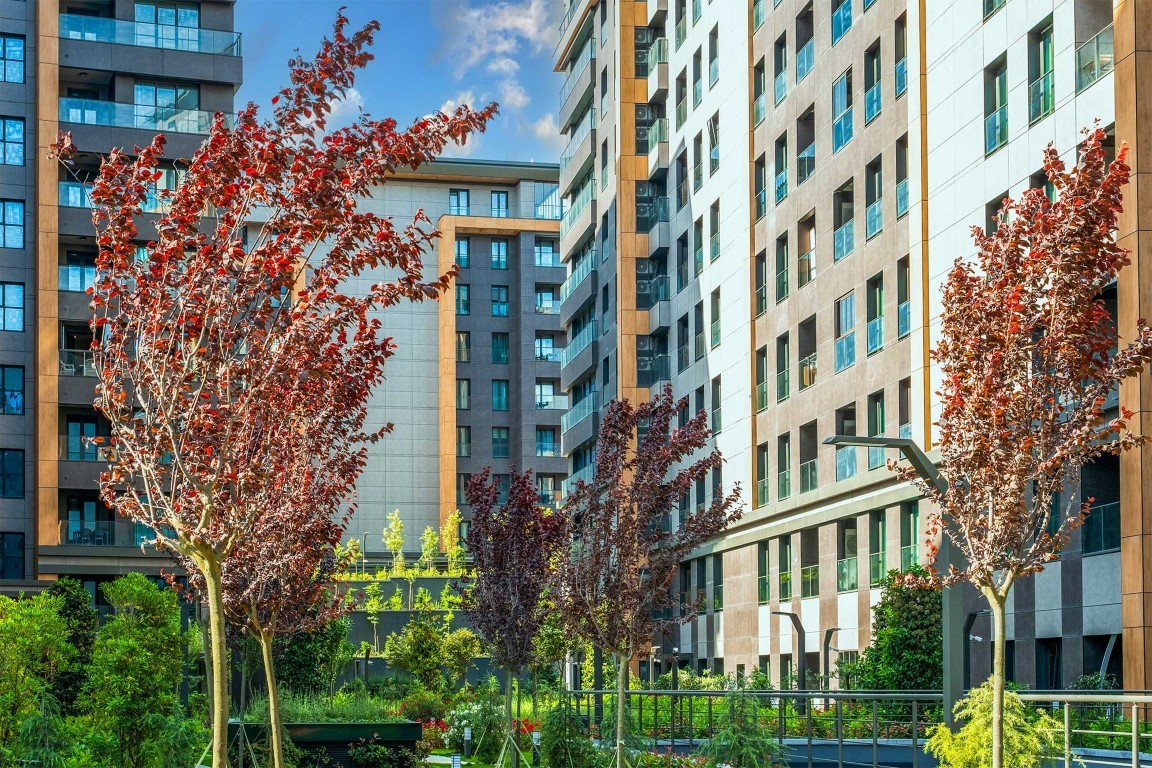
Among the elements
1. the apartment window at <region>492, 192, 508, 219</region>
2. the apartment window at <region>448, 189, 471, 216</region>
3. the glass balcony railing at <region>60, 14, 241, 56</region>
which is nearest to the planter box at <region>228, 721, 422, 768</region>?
the glass balcony railing at <region>60, 14, 241, 56</region>

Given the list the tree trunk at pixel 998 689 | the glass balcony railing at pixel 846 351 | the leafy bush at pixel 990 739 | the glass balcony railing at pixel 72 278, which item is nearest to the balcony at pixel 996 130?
the glass balcony railing at pixel 846 351

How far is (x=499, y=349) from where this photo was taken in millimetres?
99625

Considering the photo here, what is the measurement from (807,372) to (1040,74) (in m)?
15.5

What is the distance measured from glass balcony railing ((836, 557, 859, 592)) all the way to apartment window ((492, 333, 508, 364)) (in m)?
56.8

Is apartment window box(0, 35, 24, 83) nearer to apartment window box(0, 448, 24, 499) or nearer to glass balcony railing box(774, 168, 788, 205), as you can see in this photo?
apartment window box(0, 448, 24, 499)

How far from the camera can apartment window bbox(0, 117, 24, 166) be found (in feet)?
198

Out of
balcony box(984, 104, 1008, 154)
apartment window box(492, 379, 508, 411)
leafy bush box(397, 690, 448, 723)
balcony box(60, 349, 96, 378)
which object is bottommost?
leafy bush box(397, 690, 448, 723)

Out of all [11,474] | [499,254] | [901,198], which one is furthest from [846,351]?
[499,254]

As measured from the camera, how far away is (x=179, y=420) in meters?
12.2

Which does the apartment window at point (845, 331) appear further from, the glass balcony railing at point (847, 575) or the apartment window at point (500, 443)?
the apartment window at point (500, 443)

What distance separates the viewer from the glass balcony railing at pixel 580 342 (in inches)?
2808

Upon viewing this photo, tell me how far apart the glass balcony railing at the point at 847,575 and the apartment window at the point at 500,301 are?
57.3m

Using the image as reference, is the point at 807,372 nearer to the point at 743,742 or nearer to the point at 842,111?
the point at 842,111

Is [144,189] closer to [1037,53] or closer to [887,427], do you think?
[1037,53]
